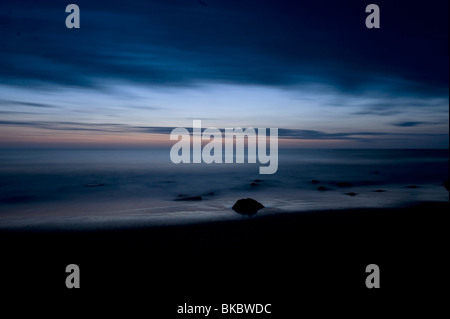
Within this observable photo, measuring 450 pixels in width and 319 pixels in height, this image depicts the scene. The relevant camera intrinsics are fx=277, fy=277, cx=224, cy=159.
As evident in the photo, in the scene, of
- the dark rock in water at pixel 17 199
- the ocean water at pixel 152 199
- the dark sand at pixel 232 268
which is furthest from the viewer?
the dark rock in water at pixel 17 199

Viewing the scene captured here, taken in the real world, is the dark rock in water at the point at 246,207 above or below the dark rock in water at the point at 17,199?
above

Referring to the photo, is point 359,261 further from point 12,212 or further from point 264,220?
point 12,212

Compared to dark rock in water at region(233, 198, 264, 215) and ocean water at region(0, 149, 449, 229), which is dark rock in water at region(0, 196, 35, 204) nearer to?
ocean water at region(0, 149, 449, 229)

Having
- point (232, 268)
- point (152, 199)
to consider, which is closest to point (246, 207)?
point (232, 268)

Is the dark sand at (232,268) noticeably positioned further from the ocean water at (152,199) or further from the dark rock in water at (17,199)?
the dark rock in water at (17,199)

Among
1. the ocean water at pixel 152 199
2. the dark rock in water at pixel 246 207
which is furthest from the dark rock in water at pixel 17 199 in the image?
the dark rock in water at pixel 246 207

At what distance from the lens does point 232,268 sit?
4512 millimetres

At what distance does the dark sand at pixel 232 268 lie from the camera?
364 centimetres

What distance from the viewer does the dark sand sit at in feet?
12.0

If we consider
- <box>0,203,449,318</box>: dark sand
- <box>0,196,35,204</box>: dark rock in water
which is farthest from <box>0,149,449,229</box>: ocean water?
<box>0,203,449,318</box>: dark sand

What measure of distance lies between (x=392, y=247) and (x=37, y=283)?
6.21 m
